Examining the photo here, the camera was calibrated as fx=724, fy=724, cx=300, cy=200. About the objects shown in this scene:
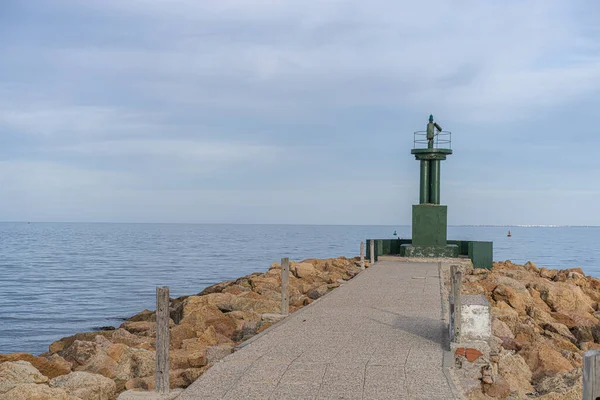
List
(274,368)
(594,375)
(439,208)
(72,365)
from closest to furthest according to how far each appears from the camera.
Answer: (594,375)
(274,368)
(72,365)
(439,208)

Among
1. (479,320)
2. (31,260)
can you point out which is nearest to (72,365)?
(479,320)

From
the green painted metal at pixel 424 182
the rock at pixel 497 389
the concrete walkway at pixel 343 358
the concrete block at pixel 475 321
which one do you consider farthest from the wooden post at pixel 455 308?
the green painted metal at pixel 424 182

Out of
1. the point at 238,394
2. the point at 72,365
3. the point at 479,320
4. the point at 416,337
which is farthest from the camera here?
the point at 72,365

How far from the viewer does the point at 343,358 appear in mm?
8977

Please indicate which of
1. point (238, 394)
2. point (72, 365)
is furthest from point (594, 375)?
point (72, 365)

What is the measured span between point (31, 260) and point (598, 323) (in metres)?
49.1

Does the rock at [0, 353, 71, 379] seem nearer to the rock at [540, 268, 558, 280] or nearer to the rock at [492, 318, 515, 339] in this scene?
the rock at [492, 318, 515, 339]

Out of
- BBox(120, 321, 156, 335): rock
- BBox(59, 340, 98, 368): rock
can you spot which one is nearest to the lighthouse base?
BBox(120, 321, 156, 335): rock

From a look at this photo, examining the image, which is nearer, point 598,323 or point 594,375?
point 594,375

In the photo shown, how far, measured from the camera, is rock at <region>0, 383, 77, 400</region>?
26.1 ft

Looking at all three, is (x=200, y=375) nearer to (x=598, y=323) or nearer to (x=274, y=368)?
(x=274, y=368)

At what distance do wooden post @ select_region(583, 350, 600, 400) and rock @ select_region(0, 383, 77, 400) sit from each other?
5874mm

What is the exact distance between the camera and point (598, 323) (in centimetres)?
1609

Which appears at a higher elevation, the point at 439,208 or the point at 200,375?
the point at 439,208
